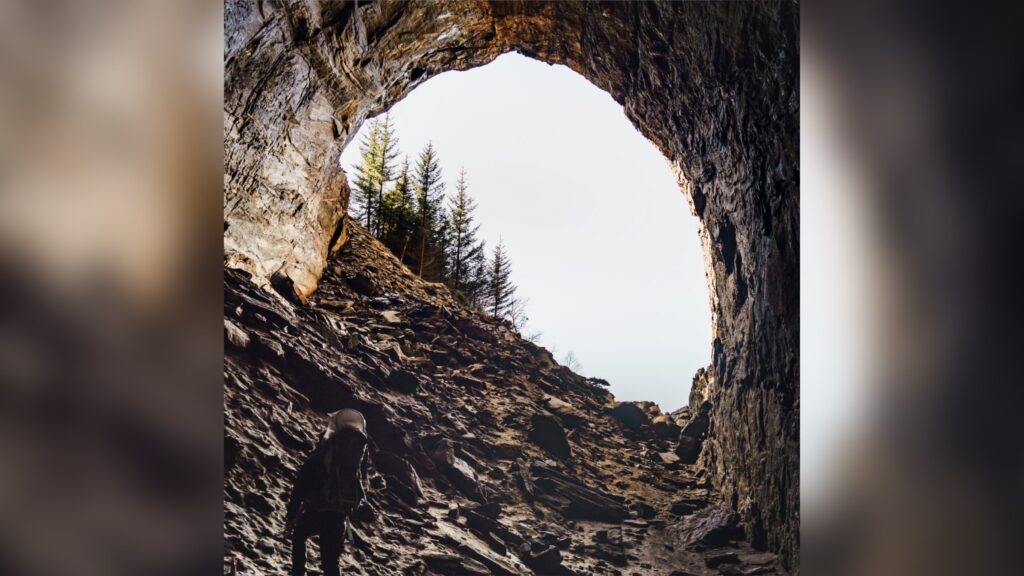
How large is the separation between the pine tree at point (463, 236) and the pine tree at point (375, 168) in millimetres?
403

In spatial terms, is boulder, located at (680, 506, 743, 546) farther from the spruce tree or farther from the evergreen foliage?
the spruce tree

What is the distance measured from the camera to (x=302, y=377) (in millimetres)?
2117

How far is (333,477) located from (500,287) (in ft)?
4.33

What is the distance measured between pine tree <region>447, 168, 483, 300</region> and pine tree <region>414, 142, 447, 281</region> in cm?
7

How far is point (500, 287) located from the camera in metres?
2.24

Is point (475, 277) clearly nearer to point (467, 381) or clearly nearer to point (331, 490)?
point (467, 381)

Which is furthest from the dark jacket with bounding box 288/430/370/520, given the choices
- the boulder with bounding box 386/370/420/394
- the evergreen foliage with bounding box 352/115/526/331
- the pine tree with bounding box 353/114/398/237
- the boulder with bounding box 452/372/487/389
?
the pine tree with bounding box 353/114/398/237

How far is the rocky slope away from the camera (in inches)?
80.0

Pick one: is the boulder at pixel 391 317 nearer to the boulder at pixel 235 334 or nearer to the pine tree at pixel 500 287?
the pine tree at pixel 500 287

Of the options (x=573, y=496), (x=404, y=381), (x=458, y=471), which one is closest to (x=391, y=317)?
(x=404, y=381)
